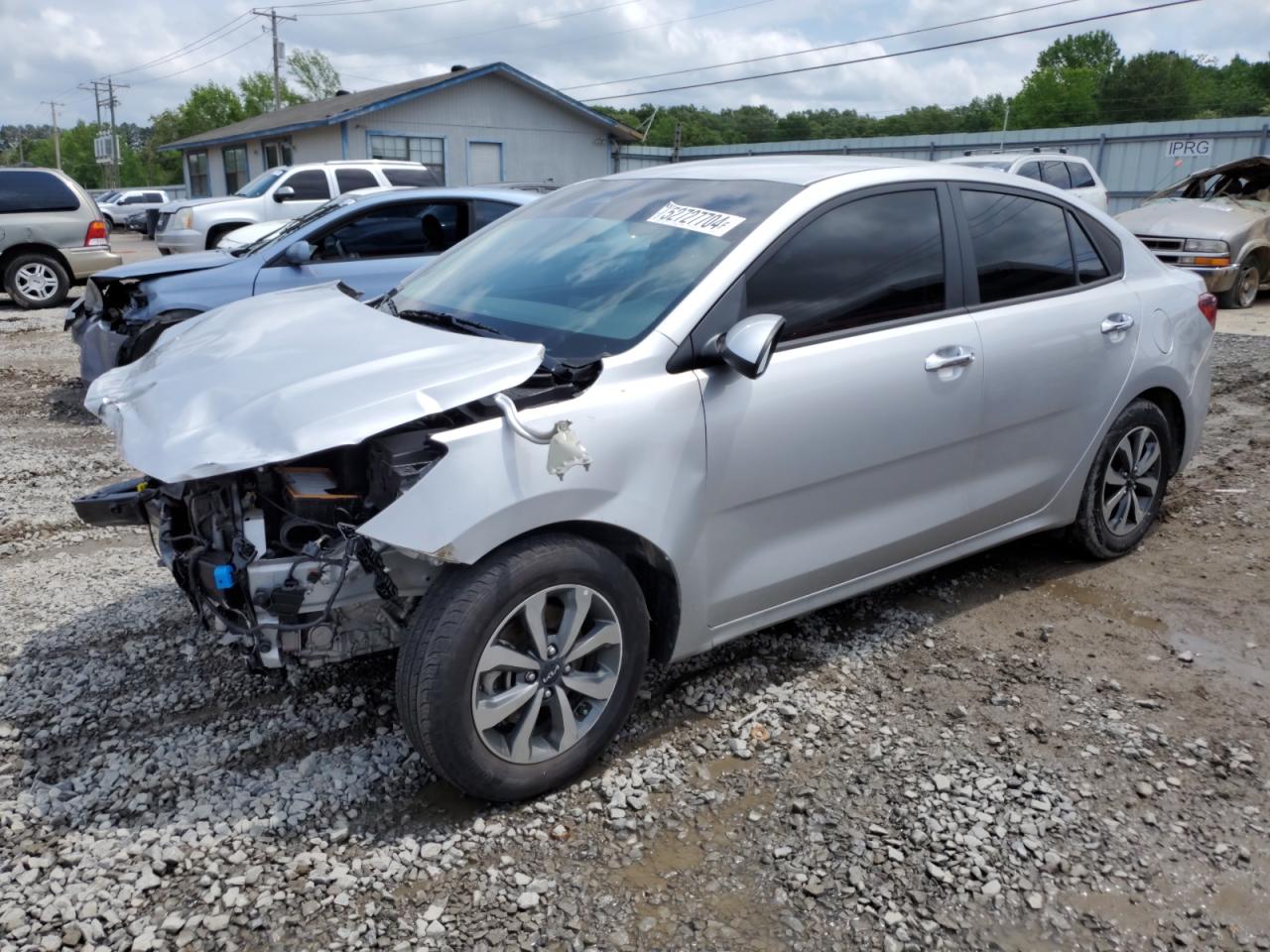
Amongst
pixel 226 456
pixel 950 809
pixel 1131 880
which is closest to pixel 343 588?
pixel 226 456

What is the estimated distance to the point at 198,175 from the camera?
3866cm

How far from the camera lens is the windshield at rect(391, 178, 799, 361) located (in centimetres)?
323

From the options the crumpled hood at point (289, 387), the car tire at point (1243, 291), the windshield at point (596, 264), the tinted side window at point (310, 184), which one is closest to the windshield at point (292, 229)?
the windshield at point (596, 264)

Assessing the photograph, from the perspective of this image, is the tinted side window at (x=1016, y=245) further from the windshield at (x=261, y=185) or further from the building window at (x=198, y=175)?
the building window at (x=198, y=175)

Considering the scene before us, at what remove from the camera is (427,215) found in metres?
7.82

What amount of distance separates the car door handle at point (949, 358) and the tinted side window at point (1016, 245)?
32cm

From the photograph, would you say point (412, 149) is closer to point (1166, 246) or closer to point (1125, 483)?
point (1166, 246)

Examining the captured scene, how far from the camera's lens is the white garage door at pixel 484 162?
97.9 feet

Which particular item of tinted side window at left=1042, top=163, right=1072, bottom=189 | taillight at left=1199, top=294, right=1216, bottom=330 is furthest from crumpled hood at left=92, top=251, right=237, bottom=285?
A: tinted side window at left=1042, top=163, right=1072, bottom=189

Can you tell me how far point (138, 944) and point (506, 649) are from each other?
1107mm

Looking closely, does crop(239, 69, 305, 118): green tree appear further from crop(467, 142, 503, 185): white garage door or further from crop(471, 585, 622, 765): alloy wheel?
crop(471, 585, 622, 765): alloy wheel

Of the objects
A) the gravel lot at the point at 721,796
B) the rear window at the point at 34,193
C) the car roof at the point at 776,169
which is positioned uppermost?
the rear window at the point at 34,193

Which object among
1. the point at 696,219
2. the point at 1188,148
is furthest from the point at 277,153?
the point at 696,219

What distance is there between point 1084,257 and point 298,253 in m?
5.25
